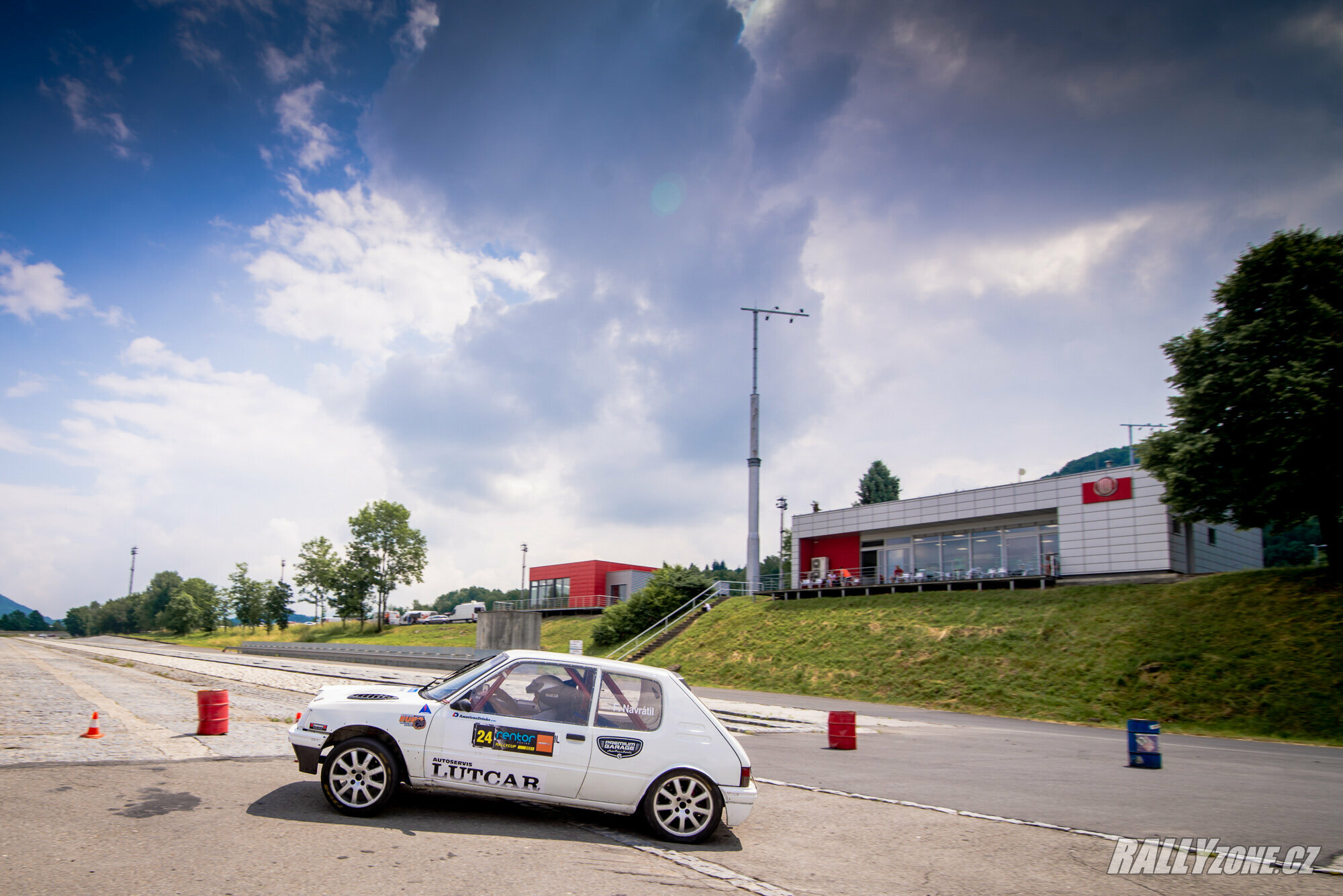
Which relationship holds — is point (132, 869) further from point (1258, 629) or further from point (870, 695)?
point (1258, 629)

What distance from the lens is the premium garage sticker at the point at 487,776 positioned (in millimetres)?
6750

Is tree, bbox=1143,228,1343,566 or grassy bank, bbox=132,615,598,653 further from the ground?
tree, bbox=1143,228,1343,566

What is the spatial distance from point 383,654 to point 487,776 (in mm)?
38520

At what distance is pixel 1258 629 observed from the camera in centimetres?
2412

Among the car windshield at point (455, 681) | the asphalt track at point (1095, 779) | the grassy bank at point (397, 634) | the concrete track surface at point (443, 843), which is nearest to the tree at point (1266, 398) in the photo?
the asphalt track at point (1095, 779)

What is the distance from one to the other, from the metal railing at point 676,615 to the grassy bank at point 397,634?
5545mm

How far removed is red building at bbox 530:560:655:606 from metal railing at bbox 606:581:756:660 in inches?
607

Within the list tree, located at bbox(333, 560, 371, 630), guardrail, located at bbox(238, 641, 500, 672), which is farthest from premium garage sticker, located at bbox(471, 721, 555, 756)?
tree, located at bbox(333, 560, 371, 630)

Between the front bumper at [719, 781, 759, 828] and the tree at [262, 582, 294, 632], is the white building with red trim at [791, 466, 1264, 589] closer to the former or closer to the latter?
the front bumper at [719, 781, 759, 828]

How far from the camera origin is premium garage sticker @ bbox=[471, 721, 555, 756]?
22.3 feet

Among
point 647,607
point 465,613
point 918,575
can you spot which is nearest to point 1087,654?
point 918,575

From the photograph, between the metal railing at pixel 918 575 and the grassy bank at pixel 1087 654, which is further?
the metal railing at pixel 918 575

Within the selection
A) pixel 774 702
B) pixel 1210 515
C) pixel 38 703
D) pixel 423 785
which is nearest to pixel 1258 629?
pixel 1210 515

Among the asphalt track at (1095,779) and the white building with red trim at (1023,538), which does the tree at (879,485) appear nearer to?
the white building with red trim at (1023,538)
